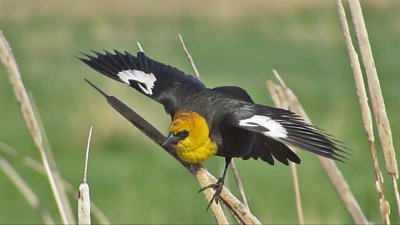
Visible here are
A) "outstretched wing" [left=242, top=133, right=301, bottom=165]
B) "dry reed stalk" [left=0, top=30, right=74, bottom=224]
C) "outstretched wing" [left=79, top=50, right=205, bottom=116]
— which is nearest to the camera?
"dry reed stalk" [left=0, top=30, right=74, bottom=224]

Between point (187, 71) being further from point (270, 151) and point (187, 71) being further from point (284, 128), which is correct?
point (284, 128)

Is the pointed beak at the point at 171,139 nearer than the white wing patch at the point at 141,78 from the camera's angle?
Yes

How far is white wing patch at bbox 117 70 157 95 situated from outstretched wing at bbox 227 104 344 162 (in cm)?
30

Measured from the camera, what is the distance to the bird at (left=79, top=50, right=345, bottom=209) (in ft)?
7.41

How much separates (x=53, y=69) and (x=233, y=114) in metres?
7.89

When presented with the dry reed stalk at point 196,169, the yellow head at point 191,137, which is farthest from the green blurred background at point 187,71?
A: the dry reed stalk at point 196,169

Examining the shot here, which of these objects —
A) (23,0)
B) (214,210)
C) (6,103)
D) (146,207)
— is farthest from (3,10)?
(214,210)

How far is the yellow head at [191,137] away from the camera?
2336mm

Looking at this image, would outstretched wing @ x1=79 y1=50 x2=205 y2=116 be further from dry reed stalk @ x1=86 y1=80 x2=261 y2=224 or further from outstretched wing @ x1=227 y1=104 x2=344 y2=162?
dry reed stalk @ x1=86 y1=80 x2=261 y2=224

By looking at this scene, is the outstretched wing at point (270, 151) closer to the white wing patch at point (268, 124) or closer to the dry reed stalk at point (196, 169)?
the white wing patch at point (268, 124)

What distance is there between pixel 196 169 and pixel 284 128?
0.21 m

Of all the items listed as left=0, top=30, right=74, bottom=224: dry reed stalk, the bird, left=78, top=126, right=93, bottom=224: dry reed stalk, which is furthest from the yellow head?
left=78, top=126, right=93, bottom=224: dry reed stalk

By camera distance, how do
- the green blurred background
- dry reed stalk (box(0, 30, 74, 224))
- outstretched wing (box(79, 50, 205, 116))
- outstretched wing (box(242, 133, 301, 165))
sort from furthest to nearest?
the green blurred background
outstretched wing (box(79, 50, 205, 116))
outstretched wing (box(242, 133, 301, 165))
dry reed stalk (box(0, 30, 74, 224))

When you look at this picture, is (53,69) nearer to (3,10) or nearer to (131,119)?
(3,10)
